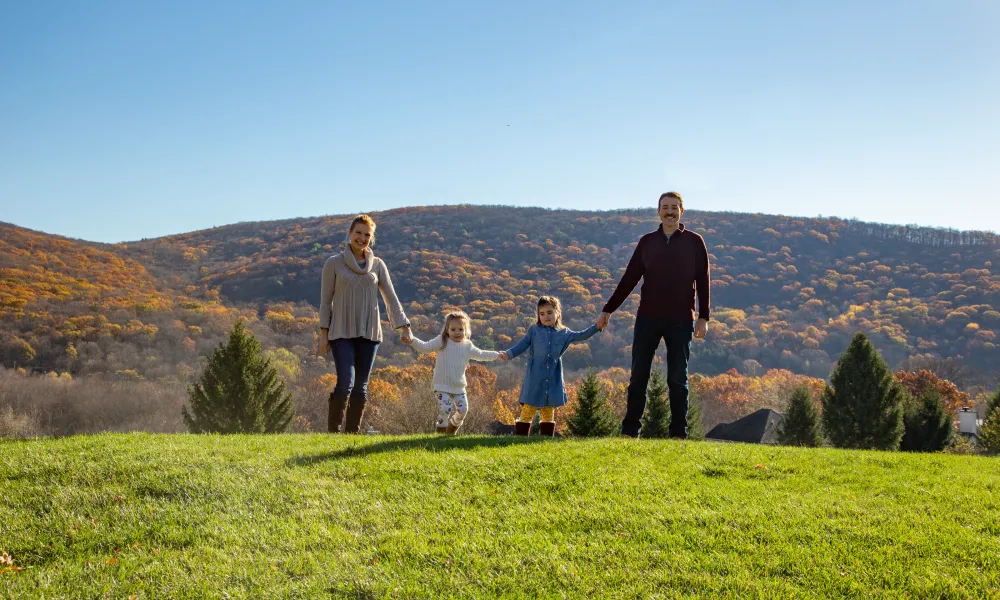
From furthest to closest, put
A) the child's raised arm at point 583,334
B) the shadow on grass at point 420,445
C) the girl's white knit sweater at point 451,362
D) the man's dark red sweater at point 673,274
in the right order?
the girl's white knit sweater at point 451,362 < the child's raised arm at point 583,334 < the man's dark red sweater at point 673,274 < the shadow on grass at point 420,445

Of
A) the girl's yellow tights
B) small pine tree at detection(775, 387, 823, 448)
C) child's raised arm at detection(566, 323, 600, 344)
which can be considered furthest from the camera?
small pine tree at detection(775, 387, 823, 448)

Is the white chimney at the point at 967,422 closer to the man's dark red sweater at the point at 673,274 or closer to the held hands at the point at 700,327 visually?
the held hands at the point at 700,327

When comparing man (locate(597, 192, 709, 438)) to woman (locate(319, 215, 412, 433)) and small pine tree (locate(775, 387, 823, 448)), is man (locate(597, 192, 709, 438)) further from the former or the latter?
small pine tree (locate(775, 387, 823, 448))

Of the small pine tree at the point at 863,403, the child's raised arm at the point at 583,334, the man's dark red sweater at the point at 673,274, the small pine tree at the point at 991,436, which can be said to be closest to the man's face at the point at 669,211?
the man's dark red sweater at the point at 673,274

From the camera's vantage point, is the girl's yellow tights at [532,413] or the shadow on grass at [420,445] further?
the girl's yellow tights at [532,413]

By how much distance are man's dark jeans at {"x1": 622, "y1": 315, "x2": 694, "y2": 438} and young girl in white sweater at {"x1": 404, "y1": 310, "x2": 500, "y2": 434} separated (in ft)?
6.28

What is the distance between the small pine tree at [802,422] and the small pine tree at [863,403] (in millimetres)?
1099

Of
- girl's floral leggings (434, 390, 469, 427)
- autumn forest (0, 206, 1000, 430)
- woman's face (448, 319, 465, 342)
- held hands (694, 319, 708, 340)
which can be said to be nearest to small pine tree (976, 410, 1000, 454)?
autumn forest (0, 206, 1000, 430)

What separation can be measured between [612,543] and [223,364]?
3838 cm

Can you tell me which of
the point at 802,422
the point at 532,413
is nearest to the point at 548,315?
the point at 532,413

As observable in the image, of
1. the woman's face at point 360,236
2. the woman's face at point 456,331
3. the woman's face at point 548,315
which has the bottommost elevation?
the woman's face at point 456,331

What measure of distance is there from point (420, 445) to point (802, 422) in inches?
1616

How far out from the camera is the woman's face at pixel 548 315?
9.38m

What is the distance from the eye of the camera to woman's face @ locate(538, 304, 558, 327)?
9.38m
